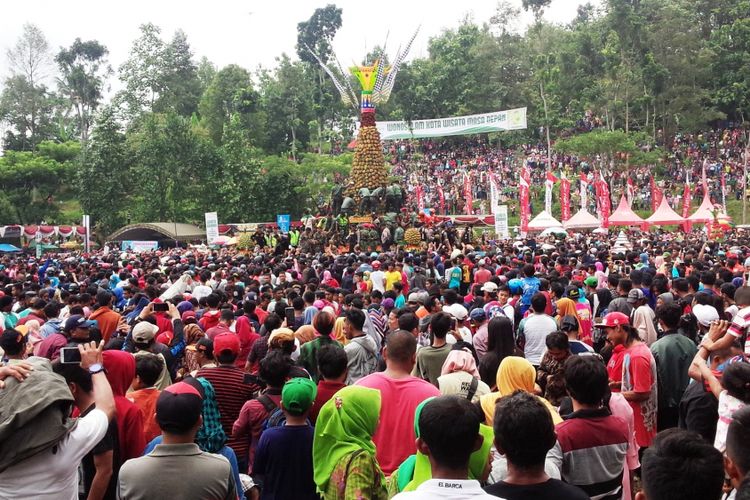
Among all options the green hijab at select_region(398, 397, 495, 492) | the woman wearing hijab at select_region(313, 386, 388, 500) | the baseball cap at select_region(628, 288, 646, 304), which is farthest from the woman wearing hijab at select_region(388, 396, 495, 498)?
the baseball cap at select_region(628, 288, 646, 304)

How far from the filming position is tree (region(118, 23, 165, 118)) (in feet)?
169

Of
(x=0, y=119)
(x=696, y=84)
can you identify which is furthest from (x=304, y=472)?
(x=0, y=119)

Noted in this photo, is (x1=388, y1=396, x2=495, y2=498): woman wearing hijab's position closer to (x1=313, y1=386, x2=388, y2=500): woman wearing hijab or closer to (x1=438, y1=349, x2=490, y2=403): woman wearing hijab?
(x1=313, y1=386, x2=388, y2=500): woman wearing hijab

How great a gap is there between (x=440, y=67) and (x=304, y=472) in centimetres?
5387

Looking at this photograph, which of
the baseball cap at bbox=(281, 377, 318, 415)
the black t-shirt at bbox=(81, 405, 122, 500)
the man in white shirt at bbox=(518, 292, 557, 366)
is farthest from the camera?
the man in white shirt at bbox=(518, 292, 557, 366)

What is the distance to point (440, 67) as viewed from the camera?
55438 millimetres

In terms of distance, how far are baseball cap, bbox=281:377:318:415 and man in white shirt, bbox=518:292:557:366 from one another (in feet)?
11.2

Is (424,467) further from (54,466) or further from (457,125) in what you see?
(457,125)

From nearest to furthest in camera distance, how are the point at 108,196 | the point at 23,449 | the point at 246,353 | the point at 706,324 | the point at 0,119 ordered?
the point at 23,449 → the point at 706,324 → the point at 246,353 → the point at 108,196 → the point at 0,119

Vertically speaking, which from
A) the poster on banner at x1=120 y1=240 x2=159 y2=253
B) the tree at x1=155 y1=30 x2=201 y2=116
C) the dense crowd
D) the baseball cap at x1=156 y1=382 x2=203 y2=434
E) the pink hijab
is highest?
the tree at x1=155 y1=30 x2=201 y2=116

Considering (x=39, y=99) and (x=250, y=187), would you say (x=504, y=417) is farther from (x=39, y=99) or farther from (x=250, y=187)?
(x=39, y=99)

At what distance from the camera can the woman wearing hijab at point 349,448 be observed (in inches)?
139

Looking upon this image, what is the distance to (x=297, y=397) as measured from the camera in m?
4.01

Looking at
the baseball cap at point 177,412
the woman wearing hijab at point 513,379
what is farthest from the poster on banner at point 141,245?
the baseball cap at point 177,412
